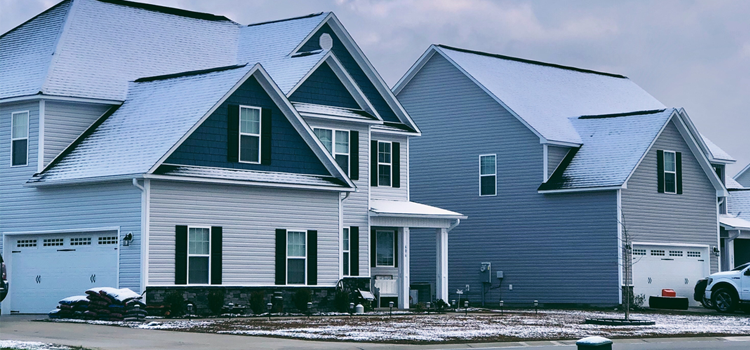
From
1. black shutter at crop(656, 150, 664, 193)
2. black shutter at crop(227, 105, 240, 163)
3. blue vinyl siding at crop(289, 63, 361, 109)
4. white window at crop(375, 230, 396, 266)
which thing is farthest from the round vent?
black shutter at crop(656, 150, 664, 193)

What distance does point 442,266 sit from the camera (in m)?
39.6

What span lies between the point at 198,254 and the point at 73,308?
396 centimetres

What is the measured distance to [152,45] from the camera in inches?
1531

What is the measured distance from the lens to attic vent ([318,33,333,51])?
132 feet

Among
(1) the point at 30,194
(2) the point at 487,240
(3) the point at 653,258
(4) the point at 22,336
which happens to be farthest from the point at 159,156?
(3) the point at 653,258

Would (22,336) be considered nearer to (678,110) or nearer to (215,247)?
(215,247)

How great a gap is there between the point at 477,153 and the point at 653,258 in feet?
27.3

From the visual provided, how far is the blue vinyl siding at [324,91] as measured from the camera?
36.7m

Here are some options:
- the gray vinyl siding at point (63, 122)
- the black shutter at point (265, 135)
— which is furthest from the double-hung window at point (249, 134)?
the gray vinyl siding at point (63, 122)

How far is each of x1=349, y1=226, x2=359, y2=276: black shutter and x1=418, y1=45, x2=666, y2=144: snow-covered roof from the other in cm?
Result: 984

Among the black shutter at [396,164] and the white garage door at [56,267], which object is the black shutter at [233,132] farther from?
the black shutter at [396,164]

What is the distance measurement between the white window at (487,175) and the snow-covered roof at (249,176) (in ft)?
39.7

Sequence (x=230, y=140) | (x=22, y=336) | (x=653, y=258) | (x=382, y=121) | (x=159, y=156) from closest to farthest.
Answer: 1. (x=22, y=336)
2. (x=159, y=156)
3. (x=230, y=140)
4. (x=382, y=121)
5. (x=653, y=258)

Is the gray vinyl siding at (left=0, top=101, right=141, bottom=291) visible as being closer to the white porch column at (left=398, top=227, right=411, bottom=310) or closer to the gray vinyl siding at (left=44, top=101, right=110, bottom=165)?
the gray vinyl siding at (left=44, top=101, right=110, bottom=165)
